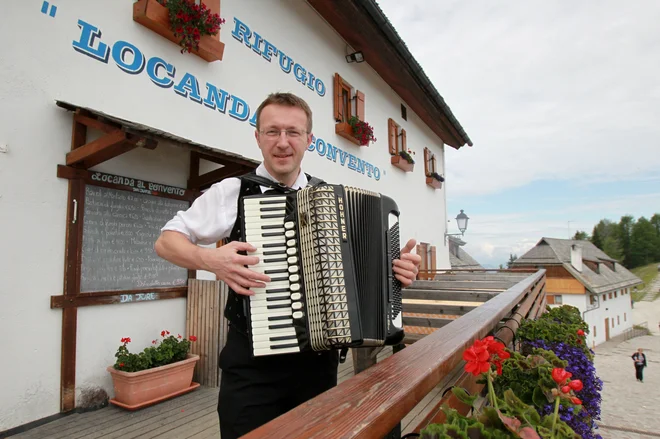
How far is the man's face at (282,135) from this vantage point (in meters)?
1.49

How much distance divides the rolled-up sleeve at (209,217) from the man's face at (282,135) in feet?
0.69

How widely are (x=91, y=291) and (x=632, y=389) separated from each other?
24.0m

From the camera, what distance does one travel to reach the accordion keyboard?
1.26m

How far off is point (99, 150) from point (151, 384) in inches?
74.8

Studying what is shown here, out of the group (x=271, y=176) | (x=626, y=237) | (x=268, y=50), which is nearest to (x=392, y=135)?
(x=268, y=50)

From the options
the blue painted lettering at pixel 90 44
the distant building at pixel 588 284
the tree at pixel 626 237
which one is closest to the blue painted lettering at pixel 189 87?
the blue painted lettering at pixel 90 44

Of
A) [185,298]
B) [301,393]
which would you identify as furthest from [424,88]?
[301,393]

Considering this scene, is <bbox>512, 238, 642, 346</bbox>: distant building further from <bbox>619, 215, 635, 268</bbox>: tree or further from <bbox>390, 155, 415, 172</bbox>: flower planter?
<bbox>619, 215, 635, 268</bbox>: tree

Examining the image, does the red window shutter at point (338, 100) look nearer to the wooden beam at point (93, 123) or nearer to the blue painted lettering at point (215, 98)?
the blue painted lettering at point (215, 98)

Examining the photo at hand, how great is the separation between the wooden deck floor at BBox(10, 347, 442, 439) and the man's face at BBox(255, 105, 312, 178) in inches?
89.8

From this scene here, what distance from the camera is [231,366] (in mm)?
1416

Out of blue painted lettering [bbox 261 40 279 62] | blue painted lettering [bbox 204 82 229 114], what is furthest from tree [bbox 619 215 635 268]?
blue painted lettering [bbox 204 82 229 114]

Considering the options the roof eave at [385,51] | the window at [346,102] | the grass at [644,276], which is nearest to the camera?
the roof eave at [385,51]

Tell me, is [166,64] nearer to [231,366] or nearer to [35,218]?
[35,218]
